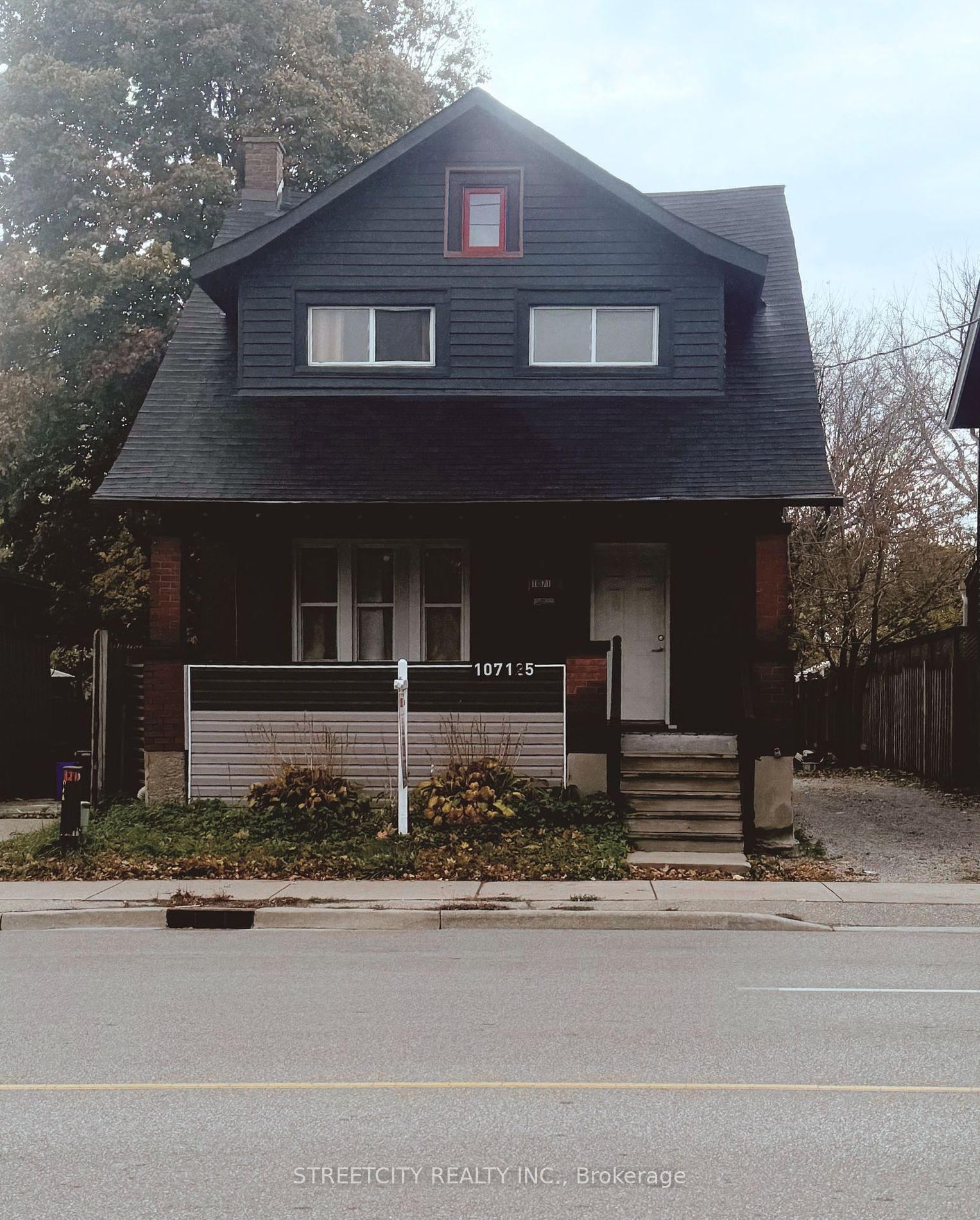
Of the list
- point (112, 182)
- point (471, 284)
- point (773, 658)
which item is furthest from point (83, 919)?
point (112, 182)

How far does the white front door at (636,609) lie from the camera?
682 inches

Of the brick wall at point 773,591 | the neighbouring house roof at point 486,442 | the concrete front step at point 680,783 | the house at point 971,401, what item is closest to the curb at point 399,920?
the concrete front step at point 680,783

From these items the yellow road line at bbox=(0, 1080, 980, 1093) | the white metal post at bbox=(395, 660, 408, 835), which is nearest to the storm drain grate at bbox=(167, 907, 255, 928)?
the white metal post at bbox=(395, 660, 408, 835)

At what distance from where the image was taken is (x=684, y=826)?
46.8 ft

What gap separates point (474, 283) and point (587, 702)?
20.9 ft

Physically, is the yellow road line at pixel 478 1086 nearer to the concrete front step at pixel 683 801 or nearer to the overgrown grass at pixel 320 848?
the overgrown grass at pixel 320 848

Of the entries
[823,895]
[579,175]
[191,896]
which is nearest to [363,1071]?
[191,896]

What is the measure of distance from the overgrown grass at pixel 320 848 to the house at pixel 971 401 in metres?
10.1

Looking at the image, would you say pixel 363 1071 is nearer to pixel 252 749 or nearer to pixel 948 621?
pixel 252 749

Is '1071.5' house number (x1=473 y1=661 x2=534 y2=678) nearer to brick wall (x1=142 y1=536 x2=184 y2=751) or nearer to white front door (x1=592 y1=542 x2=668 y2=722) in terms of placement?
white front door (x1=592 y1=542 x2=668 y2=722)

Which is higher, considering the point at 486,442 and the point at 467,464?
the point at 486,442

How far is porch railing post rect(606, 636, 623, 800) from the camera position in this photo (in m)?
14.5

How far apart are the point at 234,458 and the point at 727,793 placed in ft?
23.8

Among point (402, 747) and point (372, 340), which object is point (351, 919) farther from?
point (372, 340)
